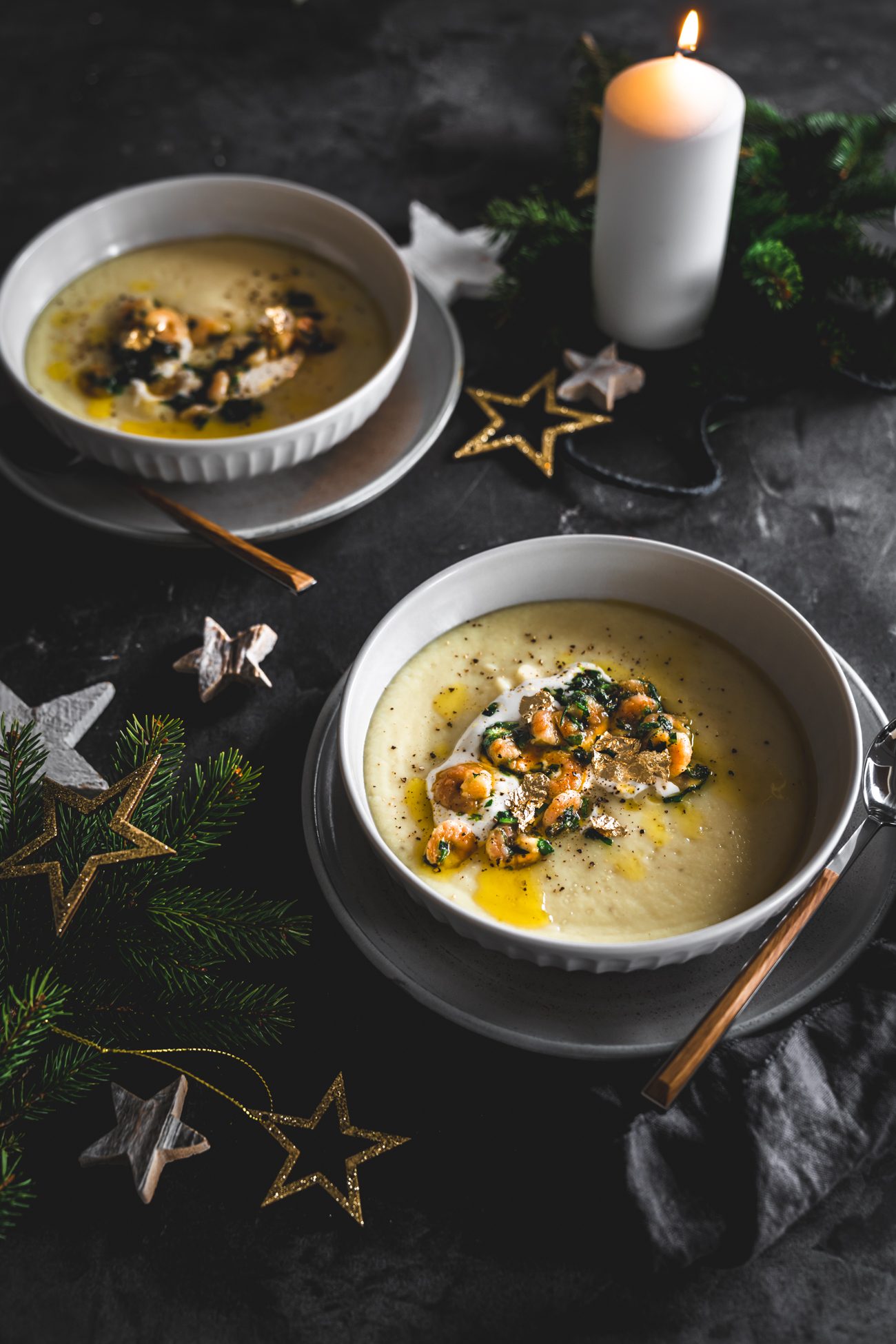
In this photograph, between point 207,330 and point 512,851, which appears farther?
point 207,330

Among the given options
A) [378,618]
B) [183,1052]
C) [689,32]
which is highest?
[689,32]

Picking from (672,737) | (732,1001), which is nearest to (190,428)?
(672,737)

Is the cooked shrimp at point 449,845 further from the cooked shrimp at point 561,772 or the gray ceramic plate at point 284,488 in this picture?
the gray ceramic plate at point 284,488

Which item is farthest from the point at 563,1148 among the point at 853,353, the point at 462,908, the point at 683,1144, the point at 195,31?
the point at 195,31

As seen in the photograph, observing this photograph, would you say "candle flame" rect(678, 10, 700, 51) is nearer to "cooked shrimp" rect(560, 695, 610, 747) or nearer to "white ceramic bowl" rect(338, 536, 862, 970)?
"white ceramic bowl" rect(338, 536, 862, 970)

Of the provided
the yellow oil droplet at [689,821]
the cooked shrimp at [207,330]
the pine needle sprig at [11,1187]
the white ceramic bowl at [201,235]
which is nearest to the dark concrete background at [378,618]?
the pine needle sprig at [11,1187]

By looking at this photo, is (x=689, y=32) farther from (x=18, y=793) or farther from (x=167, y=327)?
(x=18, y=793)

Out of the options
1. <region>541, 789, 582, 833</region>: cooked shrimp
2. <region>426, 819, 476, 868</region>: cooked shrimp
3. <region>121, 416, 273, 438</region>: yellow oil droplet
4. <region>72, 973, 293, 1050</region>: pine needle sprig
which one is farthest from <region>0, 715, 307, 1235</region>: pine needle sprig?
<region>121, 416, 273, 438</region>: yellow oil droplet
